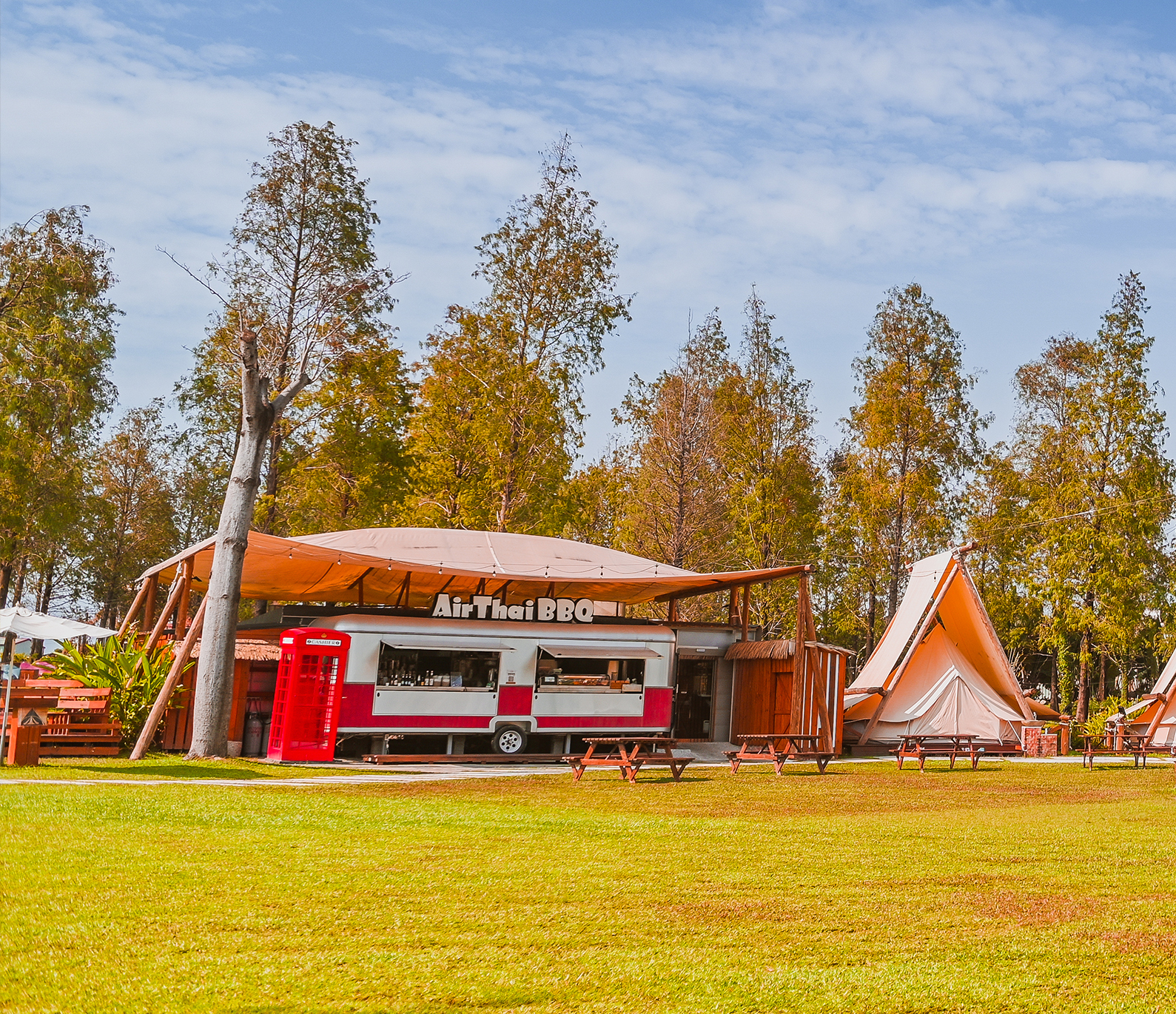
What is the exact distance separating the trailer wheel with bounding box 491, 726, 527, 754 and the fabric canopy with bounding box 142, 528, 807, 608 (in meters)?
2.86

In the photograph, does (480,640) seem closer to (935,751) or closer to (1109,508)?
(935,751)

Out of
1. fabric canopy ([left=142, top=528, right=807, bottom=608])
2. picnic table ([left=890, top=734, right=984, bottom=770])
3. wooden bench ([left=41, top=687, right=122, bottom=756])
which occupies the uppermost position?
fabric canopy ([left=142, top=528, right=807, bottom=608])

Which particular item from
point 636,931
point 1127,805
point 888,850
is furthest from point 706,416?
point 636,931

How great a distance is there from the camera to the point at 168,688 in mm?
17625

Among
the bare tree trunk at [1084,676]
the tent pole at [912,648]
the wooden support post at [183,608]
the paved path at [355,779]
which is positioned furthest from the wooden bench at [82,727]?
the bare tree trunk at [1084,676]

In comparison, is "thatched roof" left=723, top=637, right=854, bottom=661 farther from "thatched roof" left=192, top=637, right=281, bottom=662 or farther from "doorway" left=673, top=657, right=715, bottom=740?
"thatched roof" left=192, top=637, right=281, bottom=662

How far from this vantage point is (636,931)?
6.40m

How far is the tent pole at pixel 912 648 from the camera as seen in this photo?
83.7 feet

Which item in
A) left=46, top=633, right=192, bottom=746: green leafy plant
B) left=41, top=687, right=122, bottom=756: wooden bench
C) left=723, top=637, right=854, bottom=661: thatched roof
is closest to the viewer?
left=41, top=687, right=122, bottom=756: wooden bench

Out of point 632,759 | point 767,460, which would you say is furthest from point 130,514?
point 632,759

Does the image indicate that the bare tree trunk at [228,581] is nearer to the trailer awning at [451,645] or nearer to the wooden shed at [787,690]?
the trailer awning at [451,645]

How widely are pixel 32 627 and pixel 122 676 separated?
285 cm

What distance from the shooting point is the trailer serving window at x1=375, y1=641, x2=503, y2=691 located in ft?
67.6

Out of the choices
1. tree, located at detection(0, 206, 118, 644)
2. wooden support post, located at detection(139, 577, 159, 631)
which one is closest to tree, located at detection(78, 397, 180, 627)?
tree, located at detection(0, 206, 118, 644)
